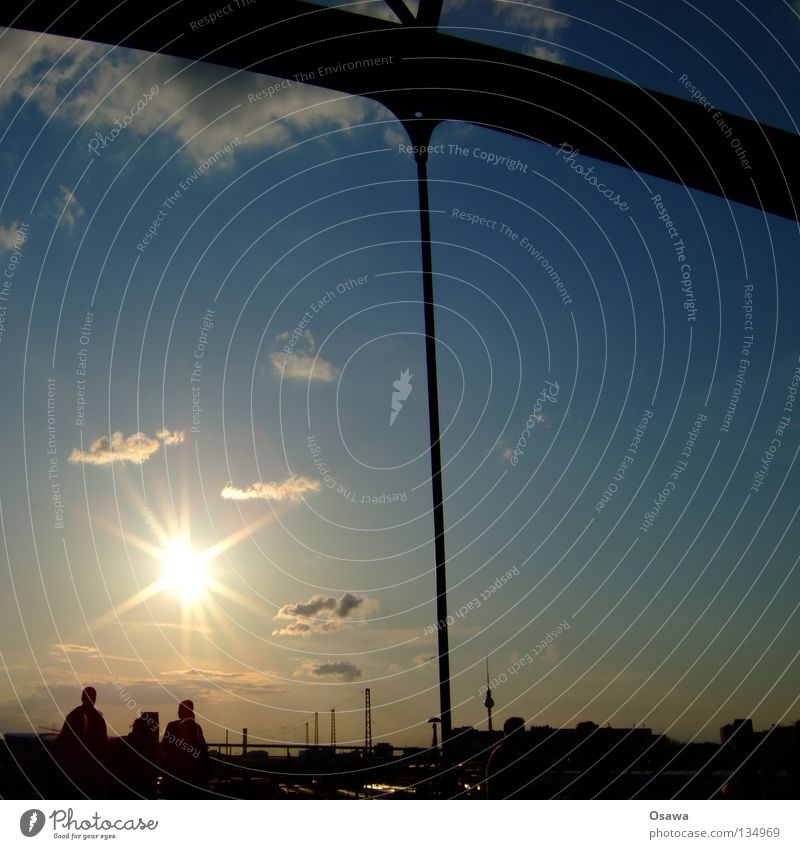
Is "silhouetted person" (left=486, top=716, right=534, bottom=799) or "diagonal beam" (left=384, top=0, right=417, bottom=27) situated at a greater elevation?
"diagonal beam" (left=384, top=0, right=417, bottom=27)

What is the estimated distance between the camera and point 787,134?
8852 mm

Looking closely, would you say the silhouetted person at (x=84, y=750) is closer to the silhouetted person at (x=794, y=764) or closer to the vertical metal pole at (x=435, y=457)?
the vertical metal pole at (x=435, y=457)

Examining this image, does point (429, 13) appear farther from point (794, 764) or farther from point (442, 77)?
point (794, 764)

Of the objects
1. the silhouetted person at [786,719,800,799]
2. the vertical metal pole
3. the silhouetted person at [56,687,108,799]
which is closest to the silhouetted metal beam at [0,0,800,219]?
the vertical metal pole

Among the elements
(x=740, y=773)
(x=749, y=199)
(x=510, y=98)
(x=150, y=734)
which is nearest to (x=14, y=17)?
(x=510, y=98)

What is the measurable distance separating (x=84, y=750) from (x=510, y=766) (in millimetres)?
2900

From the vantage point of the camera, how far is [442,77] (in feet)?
28.5

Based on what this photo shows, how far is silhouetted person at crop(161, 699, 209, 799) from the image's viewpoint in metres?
6.60

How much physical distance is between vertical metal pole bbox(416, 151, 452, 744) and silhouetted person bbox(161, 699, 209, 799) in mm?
1834

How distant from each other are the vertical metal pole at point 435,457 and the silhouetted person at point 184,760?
1834mm

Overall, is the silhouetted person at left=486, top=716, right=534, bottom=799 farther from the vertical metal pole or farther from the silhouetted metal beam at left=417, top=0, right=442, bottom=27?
the silhouetted metal beam at left=417, top=0, right=442, bottom=27

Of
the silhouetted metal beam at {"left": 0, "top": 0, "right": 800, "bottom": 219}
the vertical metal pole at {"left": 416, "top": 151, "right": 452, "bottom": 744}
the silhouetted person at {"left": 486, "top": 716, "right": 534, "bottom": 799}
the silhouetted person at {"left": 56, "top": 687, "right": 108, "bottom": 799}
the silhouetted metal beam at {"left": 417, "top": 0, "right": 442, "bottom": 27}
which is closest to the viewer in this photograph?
the silhouetted person at {"left": 486, "top": 716, "right": 534, "bottom": 799}

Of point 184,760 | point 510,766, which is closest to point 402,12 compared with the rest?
point 510,766
